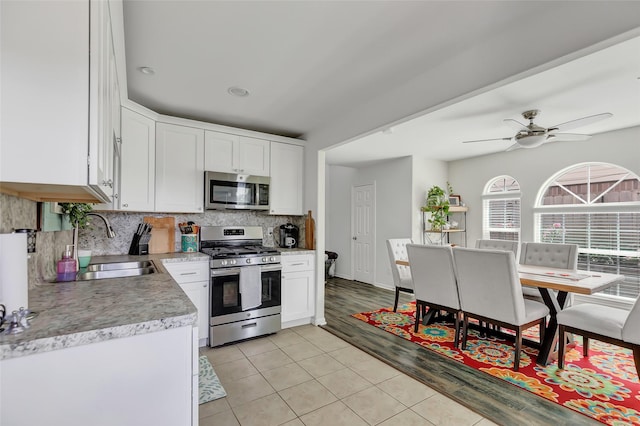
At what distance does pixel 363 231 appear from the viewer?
Result: 6.12 metres

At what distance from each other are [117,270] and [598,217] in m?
5.80

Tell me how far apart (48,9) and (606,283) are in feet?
12.7

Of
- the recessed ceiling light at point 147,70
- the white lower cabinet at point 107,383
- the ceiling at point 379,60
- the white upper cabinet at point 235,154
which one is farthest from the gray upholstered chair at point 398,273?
the recessed ceiling light at point 147,70

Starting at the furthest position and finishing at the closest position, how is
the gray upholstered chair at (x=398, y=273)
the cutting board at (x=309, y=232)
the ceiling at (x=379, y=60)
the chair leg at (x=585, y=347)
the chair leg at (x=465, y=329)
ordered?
the gray upholstered chair at (x=398, y=273) → the cutting board at (x=309, y=232) → the chair leg at (x=465, y=329) → the chair leg at (x=585, y=347) → the ceiling at (x=379, y=60)

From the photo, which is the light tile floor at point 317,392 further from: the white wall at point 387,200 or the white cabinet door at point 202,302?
the white wall at point 387,200

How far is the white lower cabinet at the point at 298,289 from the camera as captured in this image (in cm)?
346

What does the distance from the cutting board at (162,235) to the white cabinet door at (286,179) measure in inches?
44.5

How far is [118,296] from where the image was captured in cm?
140

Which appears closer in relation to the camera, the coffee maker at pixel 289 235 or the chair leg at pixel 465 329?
the chair leg at pixel 465 329

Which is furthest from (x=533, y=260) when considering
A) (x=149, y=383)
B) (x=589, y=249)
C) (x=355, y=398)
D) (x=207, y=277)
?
(x=149, y=383)

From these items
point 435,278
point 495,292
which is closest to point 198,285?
point 435,278

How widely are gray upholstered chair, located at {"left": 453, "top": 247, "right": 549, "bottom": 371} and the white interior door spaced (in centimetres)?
298

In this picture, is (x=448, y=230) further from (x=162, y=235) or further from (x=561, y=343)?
(x=162, y=235)

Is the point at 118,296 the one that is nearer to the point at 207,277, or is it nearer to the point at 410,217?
the point at 207,277
